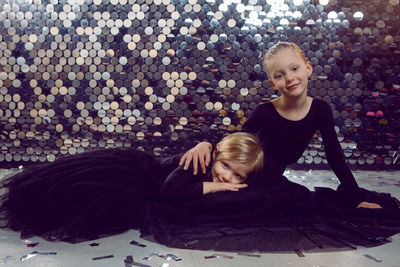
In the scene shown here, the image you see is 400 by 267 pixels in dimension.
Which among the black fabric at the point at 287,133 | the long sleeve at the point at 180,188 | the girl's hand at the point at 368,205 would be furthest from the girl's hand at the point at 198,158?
the girl's hand at the point at 368,205

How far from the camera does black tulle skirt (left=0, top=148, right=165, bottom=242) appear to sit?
98cm

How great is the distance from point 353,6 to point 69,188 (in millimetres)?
1733

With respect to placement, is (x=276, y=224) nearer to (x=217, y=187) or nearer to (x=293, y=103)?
(x=217, y=187)

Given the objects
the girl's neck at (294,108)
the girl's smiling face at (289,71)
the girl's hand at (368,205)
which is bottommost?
the girl's hand at (368,205)

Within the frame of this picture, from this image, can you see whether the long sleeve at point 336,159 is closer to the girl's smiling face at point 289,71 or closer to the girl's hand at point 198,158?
the girl's smiling face at point 289,71

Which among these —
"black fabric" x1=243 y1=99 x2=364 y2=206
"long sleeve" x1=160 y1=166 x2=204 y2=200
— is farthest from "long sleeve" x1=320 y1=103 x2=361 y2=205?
"long sleeve" x1=160 y1=166 x2=204 y2=200

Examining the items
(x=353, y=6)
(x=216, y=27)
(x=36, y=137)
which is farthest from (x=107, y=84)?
(x=353, y=6)

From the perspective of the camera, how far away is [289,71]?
49.8 inches

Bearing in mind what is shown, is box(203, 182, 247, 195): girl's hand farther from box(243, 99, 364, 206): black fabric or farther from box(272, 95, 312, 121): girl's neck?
box(272, 95, 312, 121): girl's neck

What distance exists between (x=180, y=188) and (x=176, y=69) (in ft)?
3.41

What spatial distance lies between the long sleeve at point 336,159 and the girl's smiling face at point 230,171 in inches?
13.9

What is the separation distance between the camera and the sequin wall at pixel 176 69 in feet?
6.45

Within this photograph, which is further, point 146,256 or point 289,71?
point 289,71

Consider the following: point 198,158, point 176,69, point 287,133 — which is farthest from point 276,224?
point 176,69
